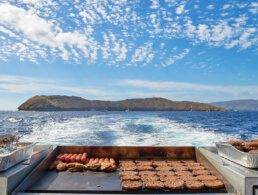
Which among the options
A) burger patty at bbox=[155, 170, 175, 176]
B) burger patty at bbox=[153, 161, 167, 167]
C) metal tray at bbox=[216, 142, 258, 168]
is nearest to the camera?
metal tray at bbox=[216, 142, 258, 168]

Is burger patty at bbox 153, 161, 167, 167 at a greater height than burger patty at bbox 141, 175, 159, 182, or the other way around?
burger patty at bbox 153, 161, 167, 167

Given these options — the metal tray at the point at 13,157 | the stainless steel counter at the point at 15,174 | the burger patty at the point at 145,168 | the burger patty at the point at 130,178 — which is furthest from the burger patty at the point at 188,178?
the metal tray at the point at 13,157

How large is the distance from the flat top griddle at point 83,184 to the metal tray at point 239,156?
0.49m

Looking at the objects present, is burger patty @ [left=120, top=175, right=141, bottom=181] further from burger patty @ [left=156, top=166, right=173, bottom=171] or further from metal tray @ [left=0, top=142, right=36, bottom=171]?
metal tray @ [left=0, top=142, right=36, bottom=171]

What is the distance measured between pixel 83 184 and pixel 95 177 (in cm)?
33

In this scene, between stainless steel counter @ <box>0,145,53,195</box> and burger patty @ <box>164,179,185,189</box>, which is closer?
stainless steel counter @ <box>0,145,53,195</box>

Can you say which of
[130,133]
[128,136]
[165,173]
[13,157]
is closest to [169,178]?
[165,173]

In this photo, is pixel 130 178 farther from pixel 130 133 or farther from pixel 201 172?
pixel 130 133

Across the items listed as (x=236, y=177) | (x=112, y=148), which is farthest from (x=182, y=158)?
(x=236, y=177)

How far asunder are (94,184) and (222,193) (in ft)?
6.18

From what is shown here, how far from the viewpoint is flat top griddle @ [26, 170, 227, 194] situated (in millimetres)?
3016

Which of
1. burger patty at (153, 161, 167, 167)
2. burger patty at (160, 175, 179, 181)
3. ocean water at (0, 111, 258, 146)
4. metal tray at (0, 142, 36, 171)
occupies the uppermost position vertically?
metal tray at (0, 142, 36, 171)

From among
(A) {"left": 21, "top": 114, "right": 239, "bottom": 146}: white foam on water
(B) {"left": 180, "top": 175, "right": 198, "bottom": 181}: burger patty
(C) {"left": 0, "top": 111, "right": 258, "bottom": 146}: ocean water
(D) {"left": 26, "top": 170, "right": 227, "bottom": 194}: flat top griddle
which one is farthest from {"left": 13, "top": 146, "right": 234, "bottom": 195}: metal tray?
(A) {"left": 21, "top": 114, "right": 239, "bottom": 146}: white foam on water

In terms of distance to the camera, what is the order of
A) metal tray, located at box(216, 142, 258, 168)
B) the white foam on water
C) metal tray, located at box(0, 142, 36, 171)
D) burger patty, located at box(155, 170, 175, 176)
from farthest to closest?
the white foam on water < burger patty, located at box(155, 170, 175, 176) < metal tray, located at box(216, 142, 258, 168) < metal tray, located at box(0, 142, 36, 171)
